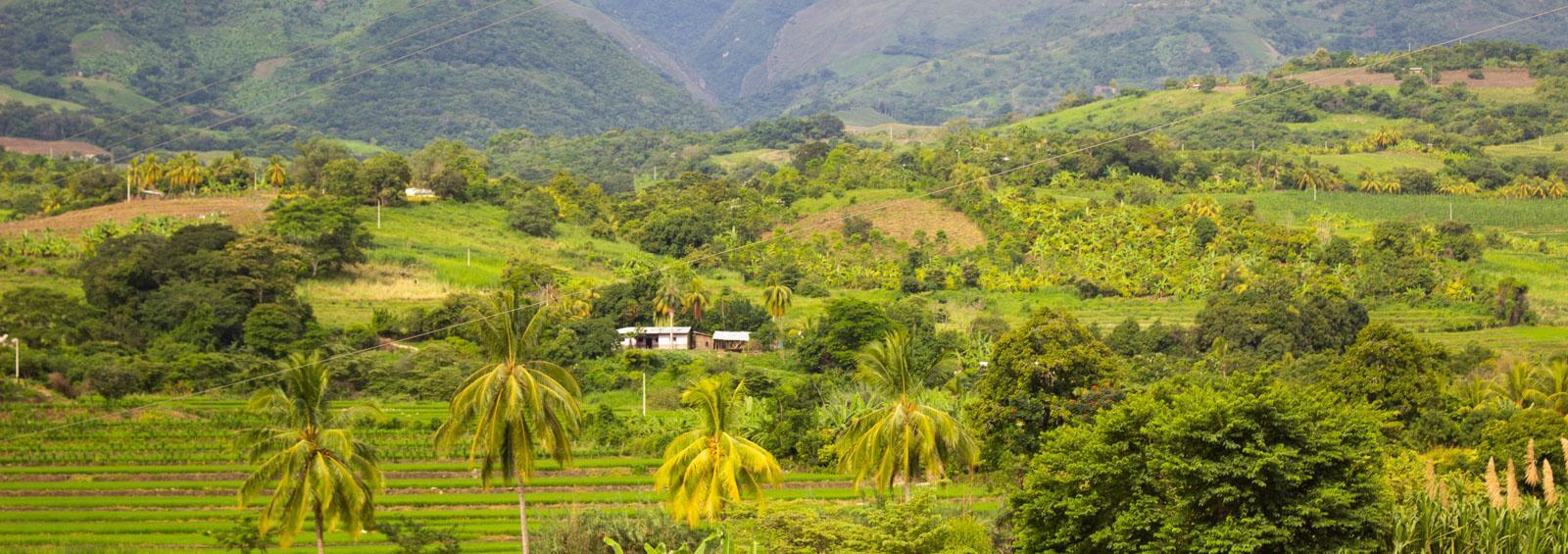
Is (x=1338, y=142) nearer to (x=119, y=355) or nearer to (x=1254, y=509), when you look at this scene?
(x=119, y=355)

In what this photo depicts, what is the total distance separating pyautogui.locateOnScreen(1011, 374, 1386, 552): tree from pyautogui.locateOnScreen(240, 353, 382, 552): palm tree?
1268cm

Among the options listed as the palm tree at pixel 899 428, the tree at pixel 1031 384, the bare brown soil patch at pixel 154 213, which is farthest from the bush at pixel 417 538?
the bare brown soil patch at pixel 154 213

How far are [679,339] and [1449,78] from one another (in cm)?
9371

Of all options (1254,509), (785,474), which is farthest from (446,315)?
(1254,509)

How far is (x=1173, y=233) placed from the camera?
267 ft

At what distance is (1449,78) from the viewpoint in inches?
5330

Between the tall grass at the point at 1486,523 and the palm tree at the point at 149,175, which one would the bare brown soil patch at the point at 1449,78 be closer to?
the palm tree at the point at 149,175

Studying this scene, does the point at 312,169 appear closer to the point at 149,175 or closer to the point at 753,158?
the point at 149,175

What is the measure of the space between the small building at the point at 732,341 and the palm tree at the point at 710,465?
35.2m

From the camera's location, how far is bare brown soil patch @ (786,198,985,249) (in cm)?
8669

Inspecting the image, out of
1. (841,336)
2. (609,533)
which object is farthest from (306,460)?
(841,336)

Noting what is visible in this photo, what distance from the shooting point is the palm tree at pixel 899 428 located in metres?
34.1

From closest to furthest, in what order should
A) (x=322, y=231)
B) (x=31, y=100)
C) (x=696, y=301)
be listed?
(x=696, y=301), (x=322, y=231), (x=31, y=100)

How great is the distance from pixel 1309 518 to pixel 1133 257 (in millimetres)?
53518
